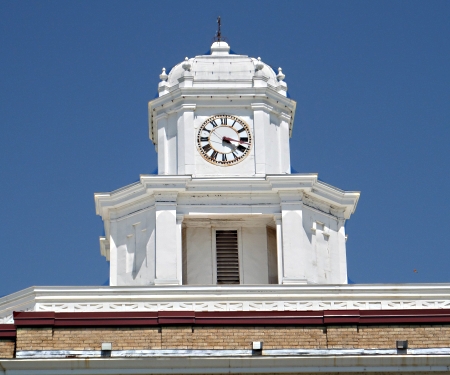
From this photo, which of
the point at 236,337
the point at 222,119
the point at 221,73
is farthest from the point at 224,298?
the point at 221,73

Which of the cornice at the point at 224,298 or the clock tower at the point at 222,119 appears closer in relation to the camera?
the cornice at the point at 224,298

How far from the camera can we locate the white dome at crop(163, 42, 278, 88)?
201 ft

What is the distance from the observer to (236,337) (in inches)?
1959

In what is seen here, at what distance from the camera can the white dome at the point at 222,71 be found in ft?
201

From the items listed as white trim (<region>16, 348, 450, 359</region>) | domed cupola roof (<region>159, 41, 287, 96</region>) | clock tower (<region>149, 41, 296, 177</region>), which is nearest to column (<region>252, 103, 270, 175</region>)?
clock tower (<region>149, 41, 296, 177</region>)

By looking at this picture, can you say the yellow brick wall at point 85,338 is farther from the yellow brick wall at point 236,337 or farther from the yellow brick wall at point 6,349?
the yellow brick wall at point 6,349

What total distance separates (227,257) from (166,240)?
2.64m

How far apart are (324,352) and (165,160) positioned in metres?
13.6

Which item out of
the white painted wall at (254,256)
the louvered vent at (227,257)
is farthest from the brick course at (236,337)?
the louvered vent at (227,257)

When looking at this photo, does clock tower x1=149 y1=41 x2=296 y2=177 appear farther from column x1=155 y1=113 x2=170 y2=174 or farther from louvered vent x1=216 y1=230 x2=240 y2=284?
louvered vent x1=216 y1=230 x2=240 y2=284

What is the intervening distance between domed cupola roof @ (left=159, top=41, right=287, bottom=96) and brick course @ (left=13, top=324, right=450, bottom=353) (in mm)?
13743

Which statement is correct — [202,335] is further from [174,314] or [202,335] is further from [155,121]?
[155,121]

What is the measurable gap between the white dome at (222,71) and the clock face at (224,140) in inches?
63.8

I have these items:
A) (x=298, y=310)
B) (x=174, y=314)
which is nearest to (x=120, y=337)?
(x=174, y=314)
